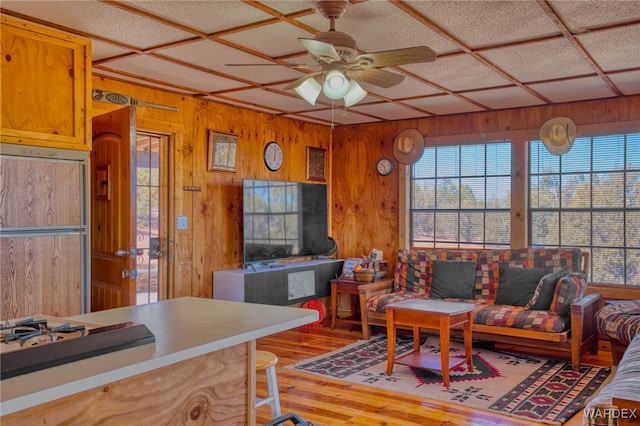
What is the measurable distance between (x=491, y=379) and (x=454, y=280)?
150 cm

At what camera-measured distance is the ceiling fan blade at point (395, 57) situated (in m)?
2.83

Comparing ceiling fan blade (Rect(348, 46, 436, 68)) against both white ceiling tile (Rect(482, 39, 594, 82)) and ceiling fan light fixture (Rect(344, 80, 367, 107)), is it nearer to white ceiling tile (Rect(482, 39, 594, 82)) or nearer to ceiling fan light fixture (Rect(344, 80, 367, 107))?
ceiling fan light fixture (Rect(344, 80, 367, 107))

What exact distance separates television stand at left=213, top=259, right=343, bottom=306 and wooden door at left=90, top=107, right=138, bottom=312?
136cm

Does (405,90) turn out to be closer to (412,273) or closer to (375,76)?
(375,76)

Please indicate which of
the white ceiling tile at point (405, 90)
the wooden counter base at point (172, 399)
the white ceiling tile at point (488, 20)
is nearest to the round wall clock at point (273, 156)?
the white ceiling tile at point (405, 90)

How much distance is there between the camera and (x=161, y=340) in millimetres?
1715

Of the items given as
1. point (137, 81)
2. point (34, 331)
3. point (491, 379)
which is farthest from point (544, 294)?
point (34, 331)

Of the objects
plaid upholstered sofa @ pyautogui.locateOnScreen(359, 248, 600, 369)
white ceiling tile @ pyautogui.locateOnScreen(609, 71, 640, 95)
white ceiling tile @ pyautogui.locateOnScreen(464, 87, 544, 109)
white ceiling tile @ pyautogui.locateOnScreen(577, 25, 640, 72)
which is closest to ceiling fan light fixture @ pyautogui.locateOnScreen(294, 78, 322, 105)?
white ceiling tile @ pyautogui.locateOnScreen(577, 25, 640, 72)

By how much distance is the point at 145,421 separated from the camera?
1.61 metres

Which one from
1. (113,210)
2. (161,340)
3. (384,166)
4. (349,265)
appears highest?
(384,166)

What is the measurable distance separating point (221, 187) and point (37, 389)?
436 centimetres

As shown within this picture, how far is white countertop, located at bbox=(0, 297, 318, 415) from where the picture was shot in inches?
49.2

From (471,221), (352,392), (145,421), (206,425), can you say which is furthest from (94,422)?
(471,221)

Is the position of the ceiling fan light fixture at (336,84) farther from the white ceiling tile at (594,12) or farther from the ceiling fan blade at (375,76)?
the white ceiling tile at (594,12)
